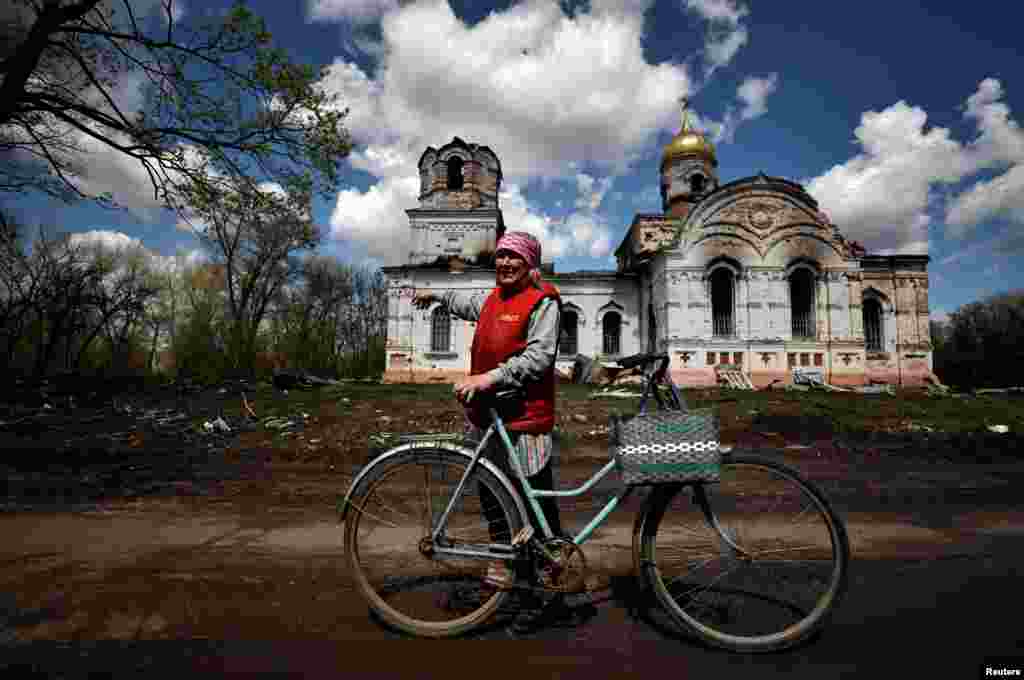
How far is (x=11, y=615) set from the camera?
Answer: 2.49m

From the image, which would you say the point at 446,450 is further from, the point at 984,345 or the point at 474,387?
the point at 984,345

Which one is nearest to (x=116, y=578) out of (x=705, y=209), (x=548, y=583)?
(x=548, y=583)

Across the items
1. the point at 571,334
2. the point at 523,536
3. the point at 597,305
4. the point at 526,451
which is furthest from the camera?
the point at 597,305

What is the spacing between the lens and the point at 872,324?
23.6m

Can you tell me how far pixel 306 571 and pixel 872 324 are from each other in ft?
94.6

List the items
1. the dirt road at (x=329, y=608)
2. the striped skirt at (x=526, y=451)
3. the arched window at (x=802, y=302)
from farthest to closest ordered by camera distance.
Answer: the arched window at (x=802, y=302)
the striped skirt at (x=526, y=451)
the dirt road at (x=329, y=608)

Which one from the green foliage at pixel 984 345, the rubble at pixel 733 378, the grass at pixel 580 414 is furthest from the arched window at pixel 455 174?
the green foliage at pixel 984 345

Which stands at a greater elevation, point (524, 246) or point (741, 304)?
point (741, 304)

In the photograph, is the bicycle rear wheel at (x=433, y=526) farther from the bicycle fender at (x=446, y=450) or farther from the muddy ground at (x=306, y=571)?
the muddy ground at (x=306, y=571)

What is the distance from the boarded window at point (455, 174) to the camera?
91.6ft

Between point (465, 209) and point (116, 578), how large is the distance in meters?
25.8

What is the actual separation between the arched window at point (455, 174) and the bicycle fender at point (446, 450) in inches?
1077

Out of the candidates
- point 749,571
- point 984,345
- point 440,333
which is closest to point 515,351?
point 749,571

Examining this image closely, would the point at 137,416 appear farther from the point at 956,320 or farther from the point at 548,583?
the point at 956,320
